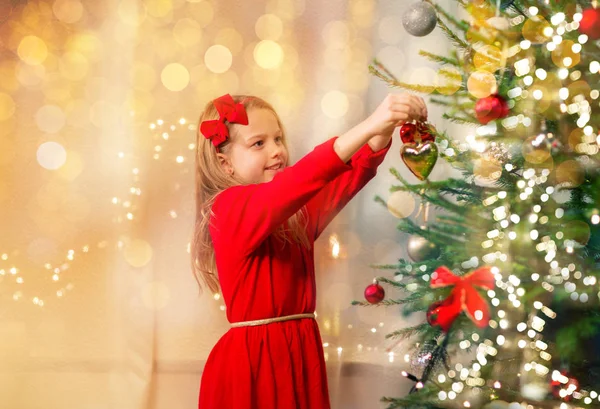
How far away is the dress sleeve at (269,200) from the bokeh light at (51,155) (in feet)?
2.99

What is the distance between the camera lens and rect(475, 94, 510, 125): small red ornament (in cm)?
137

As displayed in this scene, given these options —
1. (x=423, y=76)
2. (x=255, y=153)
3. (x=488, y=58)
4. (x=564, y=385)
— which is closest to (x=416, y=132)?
(x=488, y=58)

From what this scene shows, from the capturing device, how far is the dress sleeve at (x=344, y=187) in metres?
1.53

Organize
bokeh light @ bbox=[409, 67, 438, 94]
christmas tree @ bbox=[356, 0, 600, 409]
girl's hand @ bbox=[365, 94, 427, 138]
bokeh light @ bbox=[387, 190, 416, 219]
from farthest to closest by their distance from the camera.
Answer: bokeh light @ bbox=[409, 67, 438, 94], bokeh light @ bbox=[387, 190, 416, 219], christmas tree @ bbox=[356, 0, 600, 409], girl's hand @ bbox=[365, 94, 427, 138]

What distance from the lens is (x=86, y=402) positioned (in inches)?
87.6

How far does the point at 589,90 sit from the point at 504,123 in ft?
0.60

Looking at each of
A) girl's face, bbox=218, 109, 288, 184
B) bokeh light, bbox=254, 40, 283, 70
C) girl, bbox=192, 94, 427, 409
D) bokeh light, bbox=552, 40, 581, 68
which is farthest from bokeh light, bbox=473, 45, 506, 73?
bokeh light, bbox=254, 40, 283, 70

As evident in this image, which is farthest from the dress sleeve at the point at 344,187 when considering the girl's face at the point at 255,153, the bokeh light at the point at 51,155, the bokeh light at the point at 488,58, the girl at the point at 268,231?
the bokeh light at the point at 51,155

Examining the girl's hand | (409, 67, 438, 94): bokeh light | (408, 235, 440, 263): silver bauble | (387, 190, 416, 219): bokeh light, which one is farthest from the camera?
(409, 67, 438, 94): bokeh light

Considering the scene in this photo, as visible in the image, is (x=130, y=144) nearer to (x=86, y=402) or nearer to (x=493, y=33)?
(x=86, y=402)

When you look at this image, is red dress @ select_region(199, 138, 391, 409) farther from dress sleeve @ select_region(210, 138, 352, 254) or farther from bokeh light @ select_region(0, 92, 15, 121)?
bokeh light @ select_region(0, 92, 15, 121)

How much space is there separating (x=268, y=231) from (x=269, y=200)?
→ 8cm

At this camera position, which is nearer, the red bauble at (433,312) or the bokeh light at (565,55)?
the bokeh light at (565,55)

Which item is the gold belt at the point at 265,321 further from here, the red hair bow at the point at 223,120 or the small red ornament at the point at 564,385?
the small red ornament at the point at 564,385
